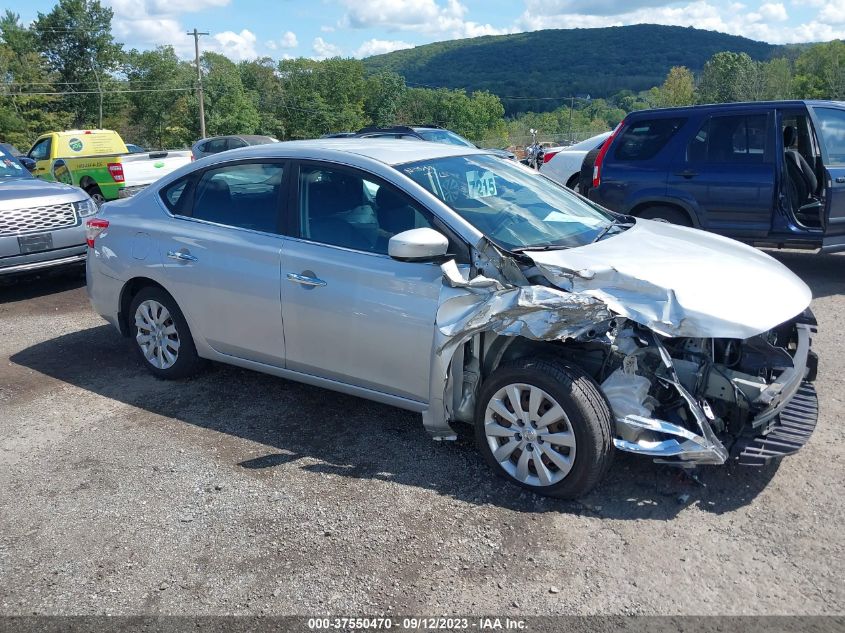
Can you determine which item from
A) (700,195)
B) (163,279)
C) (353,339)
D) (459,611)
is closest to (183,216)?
(163,279)

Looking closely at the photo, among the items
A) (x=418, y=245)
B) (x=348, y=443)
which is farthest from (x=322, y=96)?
(x=418, y=245)

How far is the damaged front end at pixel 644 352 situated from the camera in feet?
11.5

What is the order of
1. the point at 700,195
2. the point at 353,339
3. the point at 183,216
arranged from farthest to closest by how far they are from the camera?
the point at 700,195
the point at 183,216
the point at 353,339

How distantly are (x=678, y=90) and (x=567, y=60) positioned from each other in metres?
43.2

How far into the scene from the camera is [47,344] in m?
6.57

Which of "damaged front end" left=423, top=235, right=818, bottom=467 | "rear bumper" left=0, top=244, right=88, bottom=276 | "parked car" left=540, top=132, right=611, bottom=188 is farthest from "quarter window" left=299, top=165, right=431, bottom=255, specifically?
"parked car" left=540, top=132, right=611, bottom=188

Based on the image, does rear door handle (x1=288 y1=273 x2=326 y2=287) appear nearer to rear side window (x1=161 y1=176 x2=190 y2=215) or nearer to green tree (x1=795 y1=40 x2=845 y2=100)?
rear side window (x1=161 y1=176 x2=190 y2=215)

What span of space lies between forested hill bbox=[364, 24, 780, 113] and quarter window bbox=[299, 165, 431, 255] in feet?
381

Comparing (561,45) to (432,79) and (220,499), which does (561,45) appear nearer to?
(432,79)

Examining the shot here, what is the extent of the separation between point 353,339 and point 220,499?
1129 millimetres

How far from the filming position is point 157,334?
17.7 ft

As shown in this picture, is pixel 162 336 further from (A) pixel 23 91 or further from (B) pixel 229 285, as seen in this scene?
(A) pixel 23 91

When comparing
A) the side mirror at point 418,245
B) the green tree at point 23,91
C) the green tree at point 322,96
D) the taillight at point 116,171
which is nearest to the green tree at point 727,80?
the green tree at point 322,96

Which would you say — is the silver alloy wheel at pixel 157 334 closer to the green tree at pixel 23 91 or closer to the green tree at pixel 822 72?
the green tree at pixel 23 91
